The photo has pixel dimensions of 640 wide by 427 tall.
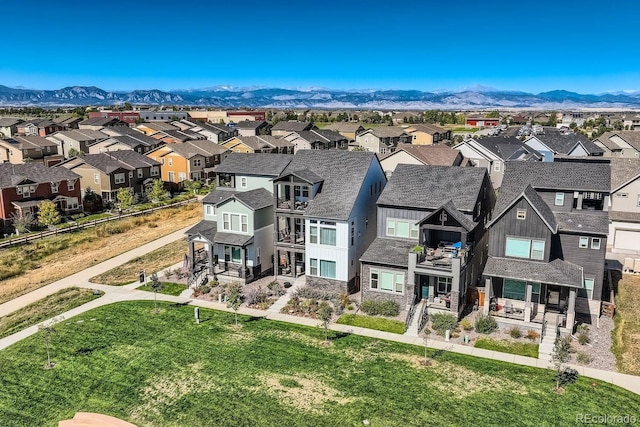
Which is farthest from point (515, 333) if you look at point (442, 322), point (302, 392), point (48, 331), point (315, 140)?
point (315, 140)

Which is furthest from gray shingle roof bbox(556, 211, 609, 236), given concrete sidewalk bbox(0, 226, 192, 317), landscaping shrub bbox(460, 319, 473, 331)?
concrete sidewalk bbox(0, 226, 192, 317)

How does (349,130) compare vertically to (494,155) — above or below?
above

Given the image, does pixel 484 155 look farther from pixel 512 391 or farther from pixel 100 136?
pixel 100 136

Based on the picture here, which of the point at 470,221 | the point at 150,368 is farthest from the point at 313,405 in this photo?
the point at 470,221

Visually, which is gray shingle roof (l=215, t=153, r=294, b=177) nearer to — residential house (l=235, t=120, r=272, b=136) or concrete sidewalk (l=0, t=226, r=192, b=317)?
concrete sidewalk (l=0, t=226, r=192, b=317)

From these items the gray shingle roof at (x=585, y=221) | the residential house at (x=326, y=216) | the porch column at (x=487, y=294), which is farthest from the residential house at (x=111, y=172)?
the gray shingle roof at (x=585, y=221)

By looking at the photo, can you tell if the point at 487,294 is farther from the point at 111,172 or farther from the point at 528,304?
the point at 111,172

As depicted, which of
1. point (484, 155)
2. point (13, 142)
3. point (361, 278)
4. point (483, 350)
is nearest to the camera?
point (483, 350)
